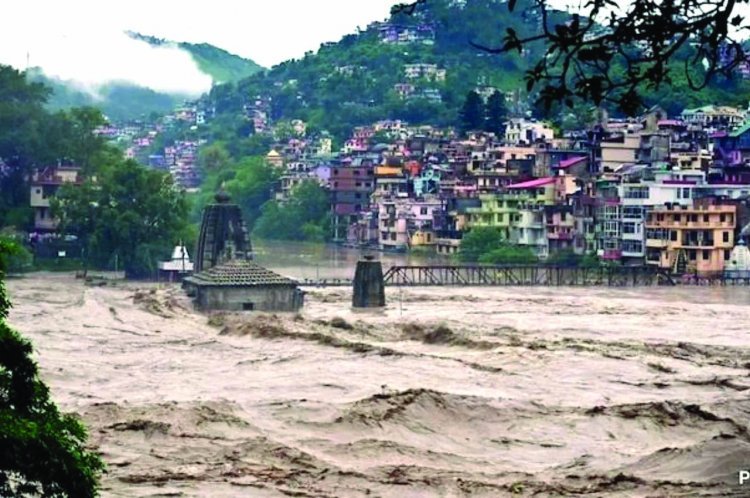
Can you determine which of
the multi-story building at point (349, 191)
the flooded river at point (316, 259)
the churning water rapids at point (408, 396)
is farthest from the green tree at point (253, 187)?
the churning water rapids at point (408, 396)

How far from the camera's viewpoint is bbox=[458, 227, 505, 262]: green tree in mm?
77500

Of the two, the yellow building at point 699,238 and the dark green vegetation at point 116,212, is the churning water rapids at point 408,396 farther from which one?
the yellow building at point 699,238

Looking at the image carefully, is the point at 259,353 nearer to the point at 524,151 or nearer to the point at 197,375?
the point at 197,375

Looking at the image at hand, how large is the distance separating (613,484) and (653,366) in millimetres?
14651

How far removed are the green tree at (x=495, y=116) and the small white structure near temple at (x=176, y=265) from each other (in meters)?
43.8

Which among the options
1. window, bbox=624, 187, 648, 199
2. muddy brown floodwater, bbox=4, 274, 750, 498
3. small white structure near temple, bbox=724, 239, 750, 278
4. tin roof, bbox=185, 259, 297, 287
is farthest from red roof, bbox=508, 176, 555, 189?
tin roof, bbox=185, 259, 297, 287

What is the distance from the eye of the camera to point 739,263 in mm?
65812

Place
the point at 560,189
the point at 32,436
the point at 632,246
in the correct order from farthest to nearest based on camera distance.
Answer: the point at 560,189, the point at 632,246, the point at 32,436

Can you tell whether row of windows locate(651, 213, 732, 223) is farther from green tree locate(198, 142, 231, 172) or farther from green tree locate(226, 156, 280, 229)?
green tree locate(198, 142, 231, 172)

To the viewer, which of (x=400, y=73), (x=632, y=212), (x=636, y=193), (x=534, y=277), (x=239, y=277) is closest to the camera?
(x=239, y=277)

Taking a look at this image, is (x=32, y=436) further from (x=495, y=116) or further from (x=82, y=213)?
(x=495, y=116)

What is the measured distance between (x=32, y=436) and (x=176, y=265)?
2040 inches

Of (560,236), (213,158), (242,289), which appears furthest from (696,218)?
(213,158)

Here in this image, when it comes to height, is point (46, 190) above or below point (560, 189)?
below
